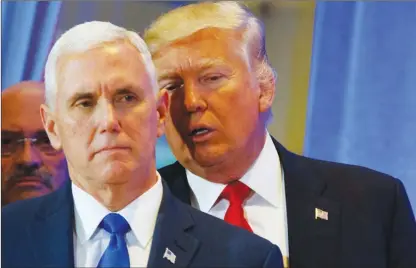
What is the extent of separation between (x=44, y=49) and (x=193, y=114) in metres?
0.48

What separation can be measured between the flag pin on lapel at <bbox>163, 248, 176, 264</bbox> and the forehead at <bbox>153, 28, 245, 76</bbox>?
0.48m

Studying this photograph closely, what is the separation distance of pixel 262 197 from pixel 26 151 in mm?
698

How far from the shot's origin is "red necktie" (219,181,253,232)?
1705 millimetres

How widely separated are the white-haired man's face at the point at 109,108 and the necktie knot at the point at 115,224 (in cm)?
9

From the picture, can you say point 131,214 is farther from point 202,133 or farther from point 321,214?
point 321,214

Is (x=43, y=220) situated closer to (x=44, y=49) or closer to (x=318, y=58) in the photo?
(x=44, y=49)

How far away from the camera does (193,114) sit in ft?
5.62

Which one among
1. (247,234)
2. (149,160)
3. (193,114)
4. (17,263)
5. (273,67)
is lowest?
(17,263)

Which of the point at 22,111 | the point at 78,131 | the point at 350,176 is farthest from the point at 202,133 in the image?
the point at 22,111

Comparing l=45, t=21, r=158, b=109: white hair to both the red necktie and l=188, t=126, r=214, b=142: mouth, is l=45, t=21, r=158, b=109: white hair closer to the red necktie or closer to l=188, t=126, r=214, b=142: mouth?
l=188, t=126, r=214, b=142: mouth

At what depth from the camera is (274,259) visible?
5.46 feet

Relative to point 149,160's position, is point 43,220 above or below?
below

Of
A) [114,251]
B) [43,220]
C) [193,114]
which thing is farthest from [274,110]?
[43,220]

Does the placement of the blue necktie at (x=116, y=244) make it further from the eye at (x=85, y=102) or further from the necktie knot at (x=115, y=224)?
the eye at (x=85, y=102)
